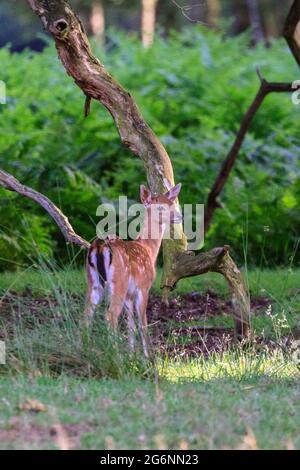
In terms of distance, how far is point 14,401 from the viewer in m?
6.02

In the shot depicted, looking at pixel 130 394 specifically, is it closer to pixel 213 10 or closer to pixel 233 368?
pixel 233 368

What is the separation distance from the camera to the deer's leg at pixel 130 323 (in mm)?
A: 7293

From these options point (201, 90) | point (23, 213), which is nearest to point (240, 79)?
point (201, 90)

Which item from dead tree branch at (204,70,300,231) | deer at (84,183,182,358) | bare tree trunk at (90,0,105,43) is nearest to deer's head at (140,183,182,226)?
deer at (84,183,182,358)

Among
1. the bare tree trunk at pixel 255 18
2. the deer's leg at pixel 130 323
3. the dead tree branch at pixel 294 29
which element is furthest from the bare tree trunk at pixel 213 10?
the deer's leg at pixel 130 323

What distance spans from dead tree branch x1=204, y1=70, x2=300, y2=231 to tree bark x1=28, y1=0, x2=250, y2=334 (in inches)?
97.4

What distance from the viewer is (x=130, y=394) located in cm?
634

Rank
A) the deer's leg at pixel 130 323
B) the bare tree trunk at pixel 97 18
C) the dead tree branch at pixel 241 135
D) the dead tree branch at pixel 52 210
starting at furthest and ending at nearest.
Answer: the bare tree trunk at pixel 97 18
the dead tree branch at pixel 241 135
the dead tree branch at pixel 52 210
the deer's leg at pixel 130 323

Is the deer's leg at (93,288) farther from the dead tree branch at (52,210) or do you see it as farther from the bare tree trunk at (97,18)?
the bare tree trunk at (97,18)

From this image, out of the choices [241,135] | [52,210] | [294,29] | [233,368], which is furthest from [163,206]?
[241,135]

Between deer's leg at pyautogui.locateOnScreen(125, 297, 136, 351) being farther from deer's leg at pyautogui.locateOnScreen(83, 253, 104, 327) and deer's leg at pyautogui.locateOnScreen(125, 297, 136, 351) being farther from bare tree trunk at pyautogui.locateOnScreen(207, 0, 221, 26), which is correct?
bare tree trunk at pyautogui.locateOnScreen(207, 0, 221, 26)

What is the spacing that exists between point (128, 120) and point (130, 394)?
117 inches

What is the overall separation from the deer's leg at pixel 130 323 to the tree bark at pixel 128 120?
1.48 ft
